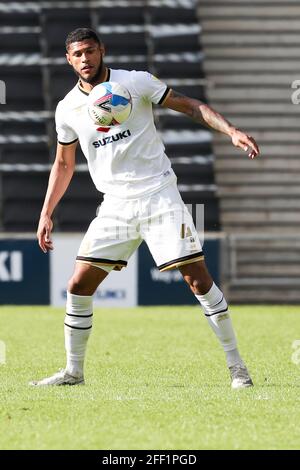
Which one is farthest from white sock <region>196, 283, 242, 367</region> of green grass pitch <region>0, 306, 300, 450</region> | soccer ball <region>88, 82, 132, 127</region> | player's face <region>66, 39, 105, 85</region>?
player's face <region>66, 39, 105, 85</region>

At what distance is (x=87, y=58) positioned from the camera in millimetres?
6980

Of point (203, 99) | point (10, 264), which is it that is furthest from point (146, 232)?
point (203, 99)

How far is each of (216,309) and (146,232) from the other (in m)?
0.64

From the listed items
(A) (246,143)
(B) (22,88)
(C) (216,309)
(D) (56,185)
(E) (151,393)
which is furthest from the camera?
(B) (22,88)

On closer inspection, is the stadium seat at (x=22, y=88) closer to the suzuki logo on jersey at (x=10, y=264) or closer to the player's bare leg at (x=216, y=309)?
the suzuki logo on jersey at (x=10, y=264)

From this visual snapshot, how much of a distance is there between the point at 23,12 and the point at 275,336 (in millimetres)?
9737

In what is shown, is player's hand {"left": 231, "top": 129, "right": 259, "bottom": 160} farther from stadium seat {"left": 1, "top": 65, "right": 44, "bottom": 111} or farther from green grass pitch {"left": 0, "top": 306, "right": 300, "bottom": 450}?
stadium seat {"left": 1, "top": 65, "right": 44, "bottom": 111}

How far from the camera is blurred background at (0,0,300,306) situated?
1756 cm

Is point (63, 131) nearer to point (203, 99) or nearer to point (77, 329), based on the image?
point (77, 329)

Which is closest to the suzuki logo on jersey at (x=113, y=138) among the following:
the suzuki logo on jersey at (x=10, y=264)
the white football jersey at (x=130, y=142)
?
the white football jersey at (x=130, y=142)

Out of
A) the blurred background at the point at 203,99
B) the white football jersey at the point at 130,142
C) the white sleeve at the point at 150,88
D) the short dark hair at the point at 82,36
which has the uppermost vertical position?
the short dark hair at the point at 82,36

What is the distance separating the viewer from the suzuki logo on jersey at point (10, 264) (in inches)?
591

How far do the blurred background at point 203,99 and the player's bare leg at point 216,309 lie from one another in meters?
9.07

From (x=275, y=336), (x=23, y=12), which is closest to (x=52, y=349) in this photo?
(x=275, y=336)
